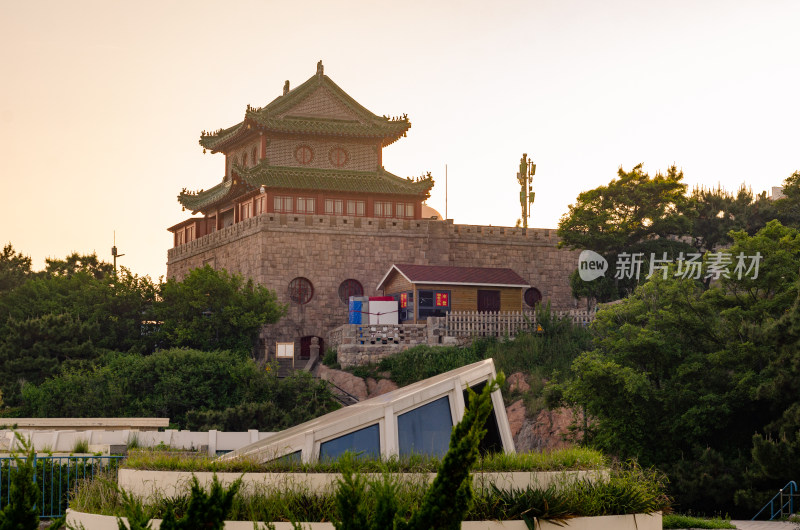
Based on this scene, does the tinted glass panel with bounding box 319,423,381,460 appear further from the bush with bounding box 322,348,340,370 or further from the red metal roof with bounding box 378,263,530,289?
the red metal roof with bounding box 378,263,530,289

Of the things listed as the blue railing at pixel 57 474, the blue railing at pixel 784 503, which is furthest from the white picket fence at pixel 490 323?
the blue railing at pixel 57 474

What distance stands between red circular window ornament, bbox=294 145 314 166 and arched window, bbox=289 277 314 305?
265 inches

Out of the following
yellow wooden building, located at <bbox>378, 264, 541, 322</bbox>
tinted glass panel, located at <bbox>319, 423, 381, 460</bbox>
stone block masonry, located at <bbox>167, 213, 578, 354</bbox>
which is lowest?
tinted glass panel, located at <bbox>319, 423, 381, 460</bbox>

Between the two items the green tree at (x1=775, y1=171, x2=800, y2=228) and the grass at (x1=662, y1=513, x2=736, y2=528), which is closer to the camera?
the grass at (x1=662, y1=513, x2=736, y2=528)

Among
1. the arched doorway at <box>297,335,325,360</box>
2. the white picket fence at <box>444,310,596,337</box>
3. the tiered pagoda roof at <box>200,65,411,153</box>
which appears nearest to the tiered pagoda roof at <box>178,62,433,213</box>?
the tiered pagoda roof at <box>200,65,411,153</box>

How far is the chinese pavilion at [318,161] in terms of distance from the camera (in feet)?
157

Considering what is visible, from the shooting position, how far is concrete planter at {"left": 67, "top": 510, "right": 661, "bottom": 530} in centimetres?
1000

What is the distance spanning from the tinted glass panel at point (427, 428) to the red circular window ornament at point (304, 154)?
3798 centimetres

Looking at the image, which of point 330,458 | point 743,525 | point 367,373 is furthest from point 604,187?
point 330,458

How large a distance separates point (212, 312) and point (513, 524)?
3246 cm

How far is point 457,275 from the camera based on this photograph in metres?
43.3

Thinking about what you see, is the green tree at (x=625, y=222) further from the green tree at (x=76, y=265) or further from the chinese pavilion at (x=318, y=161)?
the green tree at (x=76, y=265)

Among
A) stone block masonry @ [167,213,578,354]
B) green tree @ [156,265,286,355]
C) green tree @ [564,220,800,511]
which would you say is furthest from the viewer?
stone block masonry @ [167,213,578,354]

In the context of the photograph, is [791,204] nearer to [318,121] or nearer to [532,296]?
[532,296]
